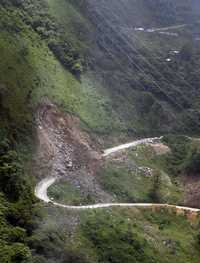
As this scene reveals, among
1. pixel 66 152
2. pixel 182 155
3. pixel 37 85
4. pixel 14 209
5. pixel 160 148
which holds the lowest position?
pixel 182 155

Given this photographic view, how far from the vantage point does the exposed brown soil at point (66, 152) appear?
5497 cm

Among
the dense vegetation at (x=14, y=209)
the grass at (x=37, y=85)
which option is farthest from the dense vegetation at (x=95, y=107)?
the grass at (x=37, y=85)

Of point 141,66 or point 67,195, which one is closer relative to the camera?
point 67,195

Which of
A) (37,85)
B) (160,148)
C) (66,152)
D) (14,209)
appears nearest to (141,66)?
(160,148)

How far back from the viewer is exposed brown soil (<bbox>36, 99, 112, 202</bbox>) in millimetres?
54969

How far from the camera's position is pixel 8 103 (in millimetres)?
53031

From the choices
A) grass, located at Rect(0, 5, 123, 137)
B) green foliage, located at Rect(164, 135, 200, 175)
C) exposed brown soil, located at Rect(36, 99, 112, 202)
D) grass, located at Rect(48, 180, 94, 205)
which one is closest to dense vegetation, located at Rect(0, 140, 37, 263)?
grass, located at Rect(48, 180, 94, 205)

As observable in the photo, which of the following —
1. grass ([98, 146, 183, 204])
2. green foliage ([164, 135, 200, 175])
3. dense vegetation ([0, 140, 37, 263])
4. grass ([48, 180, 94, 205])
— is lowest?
green foliage ([164, 135, 200, 175])

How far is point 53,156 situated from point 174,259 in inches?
783

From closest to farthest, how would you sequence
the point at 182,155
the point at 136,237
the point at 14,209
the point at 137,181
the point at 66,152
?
1. the point at 14,209
2. the point at 136,237
3. the point at 66,152
4. the point at 137,181
5. the point at 182,155

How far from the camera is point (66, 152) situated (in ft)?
193

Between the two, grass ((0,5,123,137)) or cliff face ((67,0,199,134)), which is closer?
grass ((0,5,123,137))

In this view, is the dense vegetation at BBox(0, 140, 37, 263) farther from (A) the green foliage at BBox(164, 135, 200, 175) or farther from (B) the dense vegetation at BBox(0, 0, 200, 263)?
(A) the green foliage at BBox(164, 135, 200, 175)

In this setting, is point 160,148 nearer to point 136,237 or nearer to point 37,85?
point 37,85
